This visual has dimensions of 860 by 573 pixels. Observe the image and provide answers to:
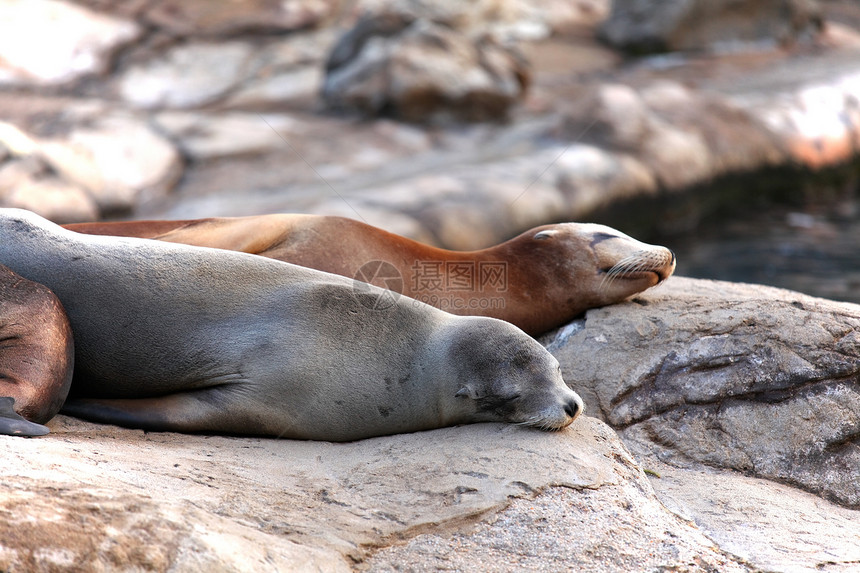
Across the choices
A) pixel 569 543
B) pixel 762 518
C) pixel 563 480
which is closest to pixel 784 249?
pixel 762 518

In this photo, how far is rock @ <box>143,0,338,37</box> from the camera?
13.2m

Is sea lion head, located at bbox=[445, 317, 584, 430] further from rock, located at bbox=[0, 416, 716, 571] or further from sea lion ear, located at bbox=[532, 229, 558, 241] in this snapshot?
sea lion ear, located at bbox=[532, 229, 558, 241]

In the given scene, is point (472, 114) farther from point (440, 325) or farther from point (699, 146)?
Answer: point (440, 325)

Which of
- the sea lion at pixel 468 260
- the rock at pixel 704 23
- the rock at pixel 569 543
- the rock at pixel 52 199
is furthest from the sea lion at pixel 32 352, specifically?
the rock at pixel 704 23

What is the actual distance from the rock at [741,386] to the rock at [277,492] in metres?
0.64

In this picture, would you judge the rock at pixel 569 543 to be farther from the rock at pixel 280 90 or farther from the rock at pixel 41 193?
the rock at pixel 280 90

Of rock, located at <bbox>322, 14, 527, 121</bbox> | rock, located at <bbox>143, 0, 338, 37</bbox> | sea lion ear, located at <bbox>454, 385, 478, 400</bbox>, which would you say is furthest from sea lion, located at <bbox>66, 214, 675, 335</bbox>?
rock, located at <bbox>143, 0, 338, 37</bbox>

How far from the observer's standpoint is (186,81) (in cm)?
1232

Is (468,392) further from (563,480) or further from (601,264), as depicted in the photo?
(601,264)

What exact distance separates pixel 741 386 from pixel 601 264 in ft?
3.26

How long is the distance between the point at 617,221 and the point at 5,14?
8466 millimetres

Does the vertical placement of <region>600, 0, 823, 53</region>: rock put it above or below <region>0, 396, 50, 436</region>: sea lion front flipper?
below

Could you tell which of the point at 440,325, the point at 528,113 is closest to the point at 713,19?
the point at 528,113

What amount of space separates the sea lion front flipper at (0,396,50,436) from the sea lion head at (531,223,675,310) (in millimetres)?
2651
